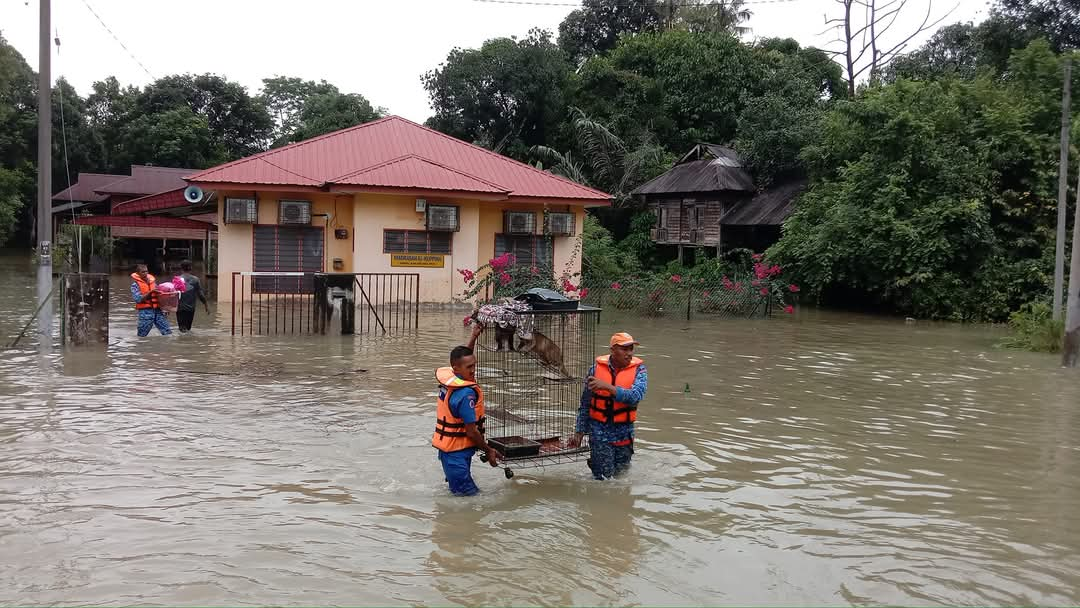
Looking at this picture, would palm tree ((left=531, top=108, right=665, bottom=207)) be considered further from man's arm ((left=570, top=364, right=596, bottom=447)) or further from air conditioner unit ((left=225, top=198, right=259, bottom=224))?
man's arm ((left=570, top=364, right=596, bottom=447))

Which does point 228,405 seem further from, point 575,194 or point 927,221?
point 927,221

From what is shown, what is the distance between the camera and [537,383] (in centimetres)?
989

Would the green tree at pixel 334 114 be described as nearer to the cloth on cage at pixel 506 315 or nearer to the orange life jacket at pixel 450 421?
the cloth on cage at pixel 506 315

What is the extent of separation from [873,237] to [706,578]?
21314mm

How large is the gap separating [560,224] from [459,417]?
1827cm

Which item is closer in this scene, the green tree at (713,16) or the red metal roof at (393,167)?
the red metal roof at (393,167)

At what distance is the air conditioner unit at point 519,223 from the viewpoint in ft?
78.1

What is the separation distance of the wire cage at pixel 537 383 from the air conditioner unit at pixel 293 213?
12.2m

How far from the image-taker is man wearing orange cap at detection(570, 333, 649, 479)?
6.97 metres

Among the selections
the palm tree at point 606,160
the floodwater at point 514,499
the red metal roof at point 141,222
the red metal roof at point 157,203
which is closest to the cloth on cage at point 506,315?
the floodwater at point 514,499

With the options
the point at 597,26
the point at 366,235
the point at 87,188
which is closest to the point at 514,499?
the point at 366,235

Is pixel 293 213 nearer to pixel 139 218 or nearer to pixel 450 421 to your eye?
pixel 139 218

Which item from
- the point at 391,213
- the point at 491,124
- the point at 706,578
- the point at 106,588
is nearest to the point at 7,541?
the point at 106,588

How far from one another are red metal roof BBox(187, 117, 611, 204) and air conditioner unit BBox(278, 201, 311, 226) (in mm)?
647
